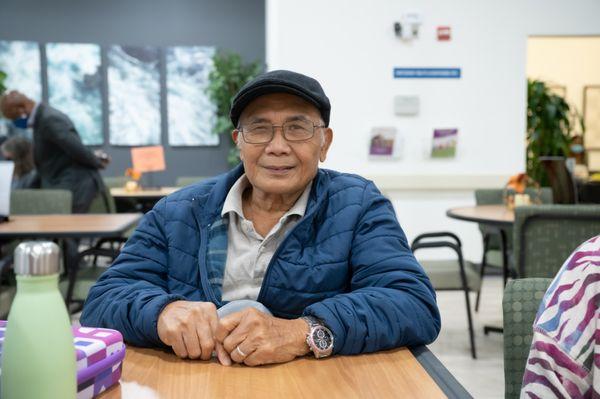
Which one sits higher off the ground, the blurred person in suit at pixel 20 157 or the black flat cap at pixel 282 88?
the black flat cap at pixel 282 88

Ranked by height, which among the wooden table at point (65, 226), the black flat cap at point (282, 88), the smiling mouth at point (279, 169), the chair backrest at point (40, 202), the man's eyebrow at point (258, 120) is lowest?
the wooden table at point (65, 226)

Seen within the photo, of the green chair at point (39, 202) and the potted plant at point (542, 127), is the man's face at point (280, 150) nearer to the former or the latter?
the green chair at point (39, 202)

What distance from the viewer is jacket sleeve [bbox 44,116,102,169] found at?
469cm

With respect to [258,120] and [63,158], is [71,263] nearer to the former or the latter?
[63,158]

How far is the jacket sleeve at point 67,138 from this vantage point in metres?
4.69

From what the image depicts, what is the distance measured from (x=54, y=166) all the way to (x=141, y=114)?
3.53 metres

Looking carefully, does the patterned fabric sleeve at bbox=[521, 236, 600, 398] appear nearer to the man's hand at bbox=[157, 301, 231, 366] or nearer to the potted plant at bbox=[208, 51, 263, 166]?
the man's hand at bbox=[157, 301, 231, 366]

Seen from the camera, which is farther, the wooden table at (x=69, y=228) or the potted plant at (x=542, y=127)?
the potted plant at (x=542, y=127)

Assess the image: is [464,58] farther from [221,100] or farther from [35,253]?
[35,253]

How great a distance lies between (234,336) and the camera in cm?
122

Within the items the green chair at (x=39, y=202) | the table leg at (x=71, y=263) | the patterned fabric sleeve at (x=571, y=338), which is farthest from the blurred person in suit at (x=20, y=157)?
the patterned fabric sleeve at (x=571, y=338)

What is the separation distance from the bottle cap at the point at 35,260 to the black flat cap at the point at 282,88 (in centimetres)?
89

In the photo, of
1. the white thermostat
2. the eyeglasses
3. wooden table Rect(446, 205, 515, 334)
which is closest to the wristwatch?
the eyeglasses

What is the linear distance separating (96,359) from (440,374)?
0.62m
